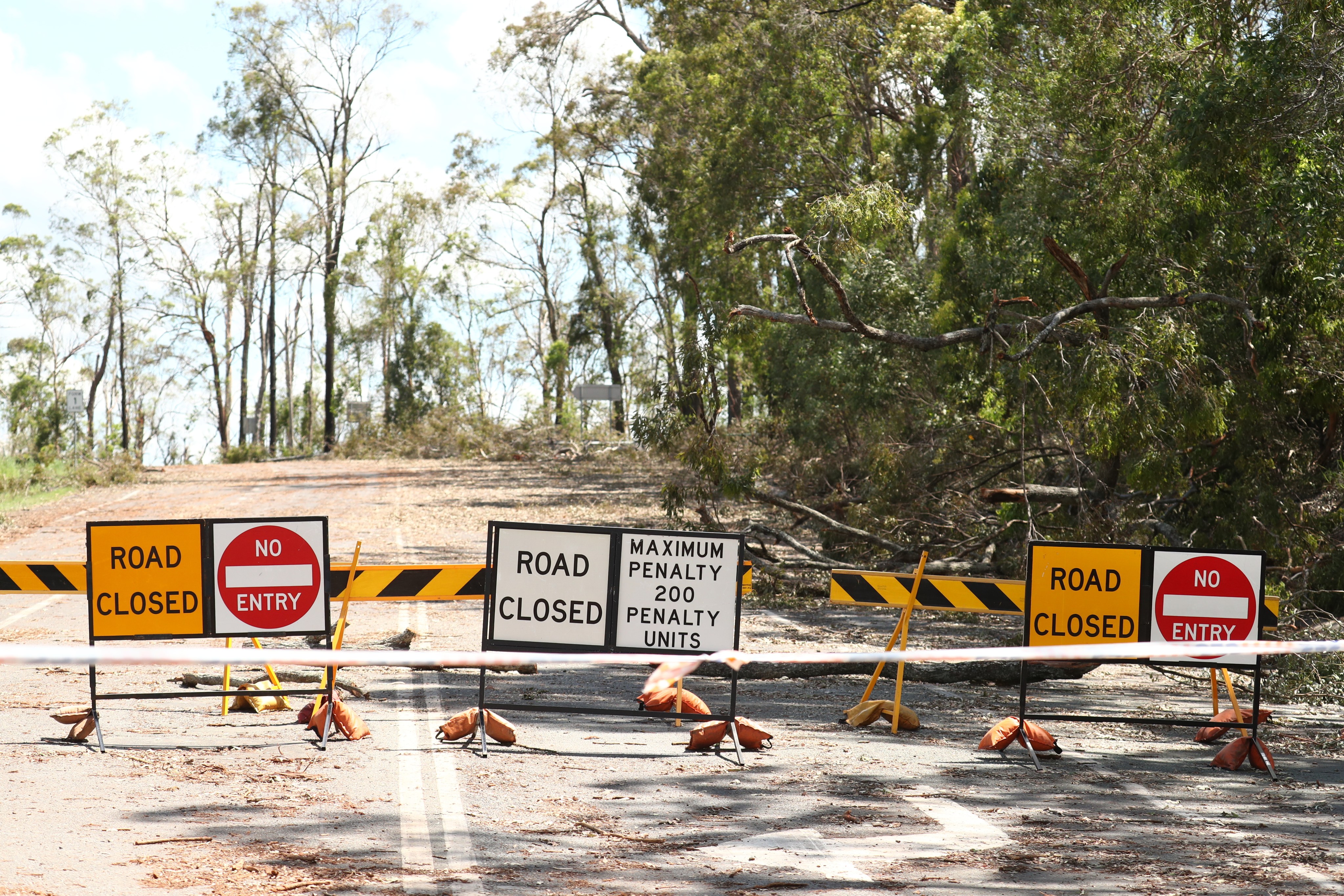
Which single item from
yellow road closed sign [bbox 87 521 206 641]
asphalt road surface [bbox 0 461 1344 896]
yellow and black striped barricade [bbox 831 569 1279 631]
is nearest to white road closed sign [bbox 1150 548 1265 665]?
yellow and black striped barricade [bbox 831 569 1279 631]

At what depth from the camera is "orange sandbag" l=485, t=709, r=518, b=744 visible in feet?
25.5

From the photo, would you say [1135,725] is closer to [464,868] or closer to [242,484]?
[464,868]

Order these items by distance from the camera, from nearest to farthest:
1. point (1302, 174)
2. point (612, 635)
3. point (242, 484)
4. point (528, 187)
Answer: point (612, 635) < point (1302, 174) < point (242, 484) < point (528, 187)

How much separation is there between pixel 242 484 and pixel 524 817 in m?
31.8

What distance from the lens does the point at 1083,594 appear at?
8078 millimetres

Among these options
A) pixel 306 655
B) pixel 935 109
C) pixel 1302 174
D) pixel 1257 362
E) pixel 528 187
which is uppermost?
pixel 528 187

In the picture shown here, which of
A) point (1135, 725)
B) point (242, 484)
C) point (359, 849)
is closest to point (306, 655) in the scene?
point (359, 849)

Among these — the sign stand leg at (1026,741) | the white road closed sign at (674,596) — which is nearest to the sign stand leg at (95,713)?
the white road closed sign at (674,596)

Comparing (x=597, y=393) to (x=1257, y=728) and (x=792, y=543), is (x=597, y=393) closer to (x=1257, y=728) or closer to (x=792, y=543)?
(x=792, y=543)

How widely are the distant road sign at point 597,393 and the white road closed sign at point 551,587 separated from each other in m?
34.1

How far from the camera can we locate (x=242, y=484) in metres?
35.6

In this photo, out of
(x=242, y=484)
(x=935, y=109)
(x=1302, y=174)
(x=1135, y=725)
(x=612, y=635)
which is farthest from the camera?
(x=242, y=484)

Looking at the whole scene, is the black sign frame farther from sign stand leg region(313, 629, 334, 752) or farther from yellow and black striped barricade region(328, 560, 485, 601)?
sign stand leg region(313, 629, 334, 752)

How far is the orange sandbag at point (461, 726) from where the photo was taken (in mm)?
7742
